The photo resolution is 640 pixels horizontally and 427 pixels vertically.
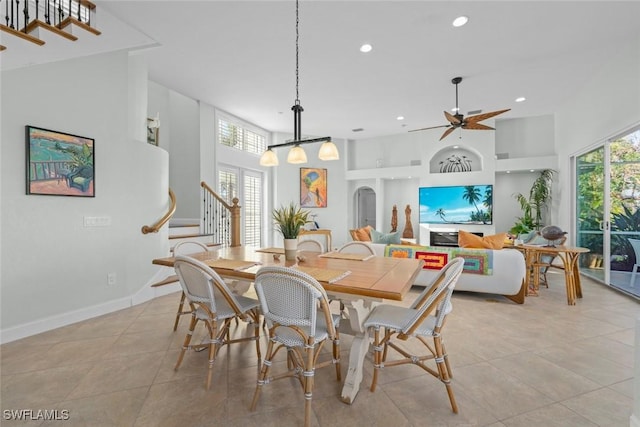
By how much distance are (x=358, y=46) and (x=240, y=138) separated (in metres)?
3.85

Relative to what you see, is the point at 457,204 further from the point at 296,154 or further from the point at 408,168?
the point at 296,154

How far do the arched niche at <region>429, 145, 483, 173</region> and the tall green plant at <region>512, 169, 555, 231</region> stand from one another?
1.24 metres

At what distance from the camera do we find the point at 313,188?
8.16 meters

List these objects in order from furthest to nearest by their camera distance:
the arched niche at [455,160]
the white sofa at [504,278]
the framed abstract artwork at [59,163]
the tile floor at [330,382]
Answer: the arched niche at [455,160] < the white sofa at [504,278] < the framed abstract artwork at [59,163] < the tile floor at [330,382]

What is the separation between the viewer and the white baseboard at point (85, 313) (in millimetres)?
2663

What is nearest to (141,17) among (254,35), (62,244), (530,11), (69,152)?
(254,35)

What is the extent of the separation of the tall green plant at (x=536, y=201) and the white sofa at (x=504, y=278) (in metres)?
3.75

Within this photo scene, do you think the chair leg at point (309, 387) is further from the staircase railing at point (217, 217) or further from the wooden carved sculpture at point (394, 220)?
the wooden carved sculpture at point (394, 220)

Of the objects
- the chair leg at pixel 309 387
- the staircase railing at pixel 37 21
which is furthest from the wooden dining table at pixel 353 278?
the staircase railing at pixel 37 21

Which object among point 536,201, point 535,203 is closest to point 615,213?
point 536,201

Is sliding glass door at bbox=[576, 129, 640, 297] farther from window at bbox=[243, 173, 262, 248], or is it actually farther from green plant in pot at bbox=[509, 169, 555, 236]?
window at bbox=[243, 173, 262, 248]

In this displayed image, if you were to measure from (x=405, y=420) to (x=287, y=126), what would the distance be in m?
A: 6.61

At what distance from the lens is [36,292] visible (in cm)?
281

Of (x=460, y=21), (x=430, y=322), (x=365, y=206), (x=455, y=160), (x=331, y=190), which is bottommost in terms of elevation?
(x=430, y=322)
